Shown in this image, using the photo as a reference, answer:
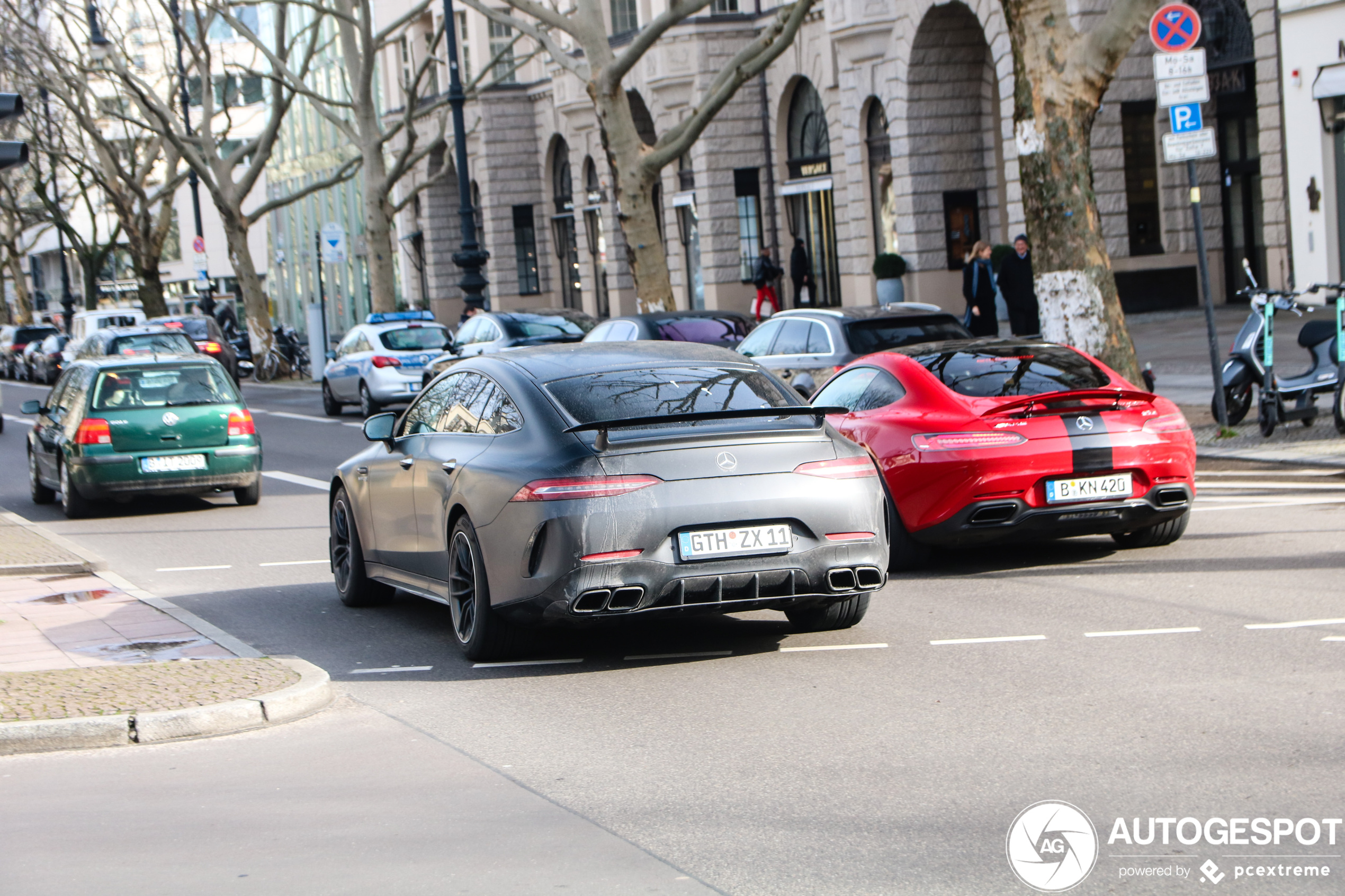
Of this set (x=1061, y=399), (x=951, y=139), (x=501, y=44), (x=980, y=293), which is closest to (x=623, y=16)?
(x=501, y=44)

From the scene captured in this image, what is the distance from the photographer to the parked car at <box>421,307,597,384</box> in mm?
24305

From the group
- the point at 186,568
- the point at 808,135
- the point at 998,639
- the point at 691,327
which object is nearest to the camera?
the point at 998,639

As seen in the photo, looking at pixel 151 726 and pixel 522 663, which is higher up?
pixel 151 726

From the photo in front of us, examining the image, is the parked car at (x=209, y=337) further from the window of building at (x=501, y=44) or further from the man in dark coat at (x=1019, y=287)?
the man in dark coat at (x=1019, y=287)

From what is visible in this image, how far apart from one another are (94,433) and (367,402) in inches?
423

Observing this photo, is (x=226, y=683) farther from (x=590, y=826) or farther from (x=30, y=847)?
(x=590, y=826)

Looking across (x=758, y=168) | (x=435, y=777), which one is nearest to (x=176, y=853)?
(x=435, y=777)

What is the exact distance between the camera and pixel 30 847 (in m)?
5.48

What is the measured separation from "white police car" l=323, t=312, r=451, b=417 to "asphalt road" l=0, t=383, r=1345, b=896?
16.4 meters

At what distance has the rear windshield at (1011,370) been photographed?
10.4 m

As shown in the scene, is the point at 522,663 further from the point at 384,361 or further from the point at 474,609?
the point at 384,361

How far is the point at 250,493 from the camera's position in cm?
1656

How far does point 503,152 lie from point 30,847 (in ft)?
163

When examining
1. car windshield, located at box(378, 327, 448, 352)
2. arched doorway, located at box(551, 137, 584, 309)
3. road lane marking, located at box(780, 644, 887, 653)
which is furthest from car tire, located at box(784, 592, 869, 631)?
arched doorway, located at box(551, 137, 584, 309)
